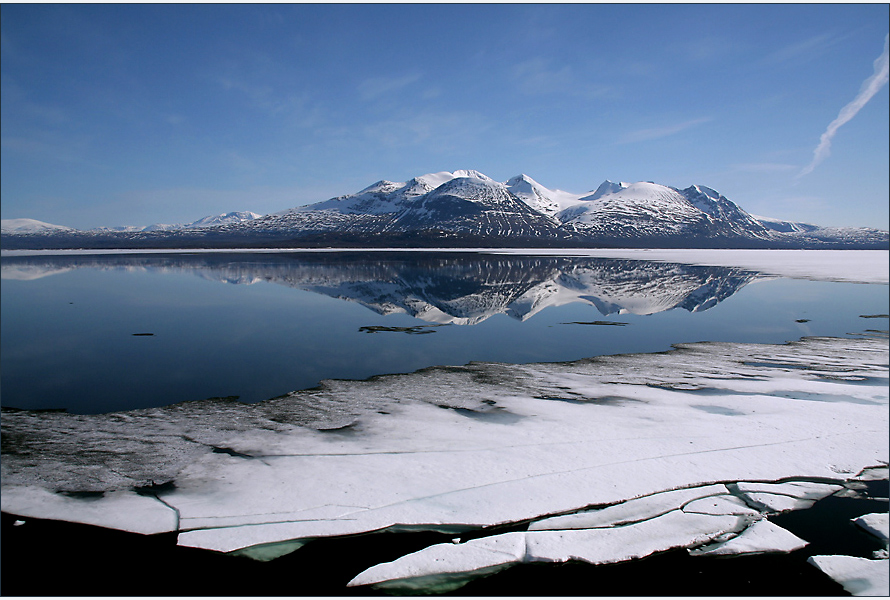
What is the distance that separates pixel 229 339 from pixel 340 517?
11.6m

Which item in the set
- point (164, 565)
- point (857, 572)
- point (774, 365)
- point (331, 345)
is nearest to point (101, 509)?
point (164, 565)

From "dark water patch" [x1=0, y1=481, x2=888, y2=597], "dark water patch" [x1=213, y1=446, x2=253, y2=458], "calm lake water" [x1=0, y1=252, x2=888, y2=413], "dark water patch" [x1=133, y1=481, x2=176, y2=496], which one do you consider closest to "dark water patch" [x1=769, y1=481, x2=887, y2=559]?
"dark water patch" [x1=0, y1=481, x2=888, y2=597]

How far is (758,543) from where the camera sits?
516cm

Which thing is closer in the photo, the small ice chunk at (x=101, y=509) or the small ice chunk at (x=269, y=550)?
the small ice chunk at (x=269, y=550)

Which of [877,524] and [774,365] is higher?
[774,365]

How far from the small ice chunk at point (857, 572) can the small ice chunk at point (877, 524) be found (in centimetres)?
45

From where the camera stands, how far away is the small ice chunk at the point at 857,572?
4523 mm

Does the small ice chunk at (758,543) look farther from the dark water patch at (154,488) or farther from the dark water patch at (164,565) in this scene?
the dark water patch at (154,488)

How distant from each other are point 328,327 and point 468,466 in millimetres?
11885

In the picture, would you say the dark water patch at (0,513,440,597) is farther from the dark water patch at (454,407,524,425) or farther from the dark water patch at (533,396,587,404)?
the dark water patch at (533,396,587,404)

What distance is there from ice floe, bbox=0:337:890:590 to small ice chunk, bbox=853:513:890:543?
58 cm

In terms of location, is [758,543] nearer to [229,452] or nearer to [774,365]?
[229,452]

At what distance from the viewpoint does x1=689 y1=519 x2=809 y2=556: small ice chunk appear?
5.05 m

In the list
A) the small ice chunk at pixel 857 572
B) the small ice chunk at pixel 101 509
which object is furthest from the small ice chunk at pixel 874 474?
the small ice chunk at pixel 101 509
